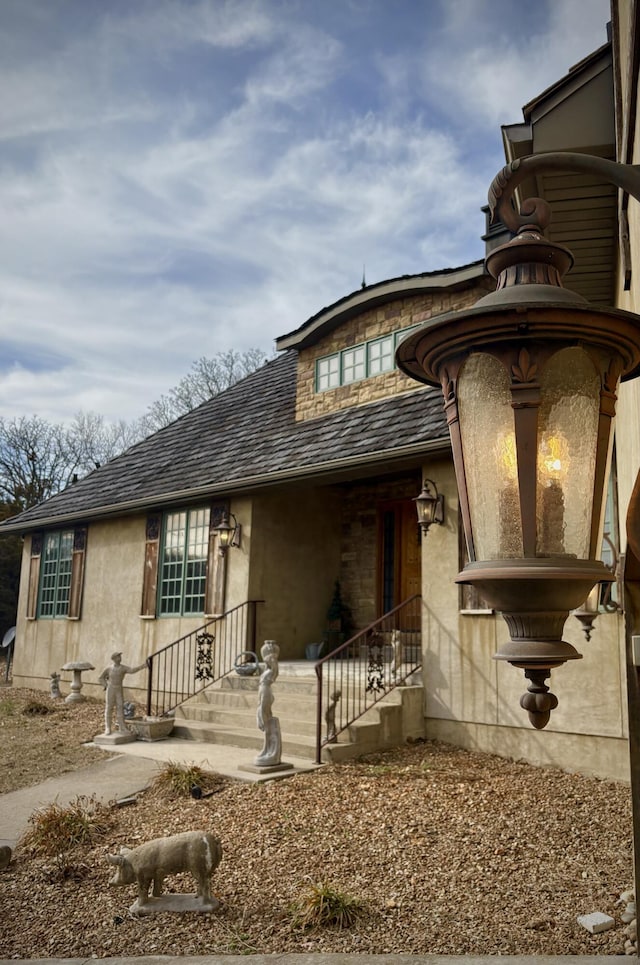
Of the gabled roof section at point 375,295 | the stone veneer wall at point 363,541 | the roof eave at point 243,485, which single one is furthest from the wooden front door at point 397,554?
the gabled roof section at point 375,295

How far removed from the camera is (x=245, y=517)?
37.7 ft

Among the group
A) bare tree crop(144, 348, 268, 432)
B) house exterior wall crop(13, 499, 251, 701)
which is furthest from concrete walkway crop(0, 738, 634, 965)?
bare tree crop(144, 348, 268, 432)

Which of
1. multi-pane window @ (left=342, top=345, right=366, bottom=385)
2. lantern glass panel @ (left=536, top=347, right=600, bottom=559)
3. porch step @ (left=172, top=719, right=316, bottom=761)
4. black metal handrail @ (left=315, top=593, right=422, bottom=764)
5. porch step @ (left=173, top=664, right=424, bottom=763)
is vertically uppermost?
multi-pane window @ (left=342, top=345, right=366, bottom=385)

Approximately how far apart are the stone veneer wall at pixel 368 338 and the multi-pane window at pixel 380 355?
0.32ft

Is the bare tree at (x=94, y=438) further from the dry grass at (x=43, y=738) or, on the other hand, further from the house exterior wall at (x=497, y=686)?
the house exterior wall at (x=497, y=686)

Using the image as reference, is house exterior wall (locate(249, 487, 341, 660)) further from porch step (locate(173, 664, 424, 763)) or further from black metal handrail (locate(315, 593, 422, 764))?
porch step (locate(173, 664, 424, 763))

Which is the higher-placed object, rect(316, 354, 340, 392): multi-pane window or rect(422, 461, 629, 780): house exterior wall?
rect(316, 354, 340, 392): multi-pane window

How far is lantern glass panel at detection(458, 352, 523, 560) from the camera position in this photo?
1.66 metres

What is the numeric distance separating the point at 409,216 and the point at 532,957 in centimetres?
1407

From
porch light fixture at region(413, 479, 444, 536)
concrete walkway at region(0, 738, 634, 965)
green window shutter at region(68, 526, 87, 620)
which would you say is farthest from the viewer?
green window shutter at region(68, 526, 87, 620)

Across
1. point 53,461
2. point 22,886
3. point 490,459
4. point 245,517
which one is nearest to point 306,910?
point 22,886

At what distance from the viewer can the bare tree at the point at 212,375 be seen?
99.5 ft

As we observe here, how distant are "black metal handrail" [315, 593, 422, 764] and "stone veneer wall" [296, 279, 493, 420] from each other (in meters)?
3.45

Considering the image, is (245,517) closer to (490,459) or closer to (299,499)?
(299,499)
